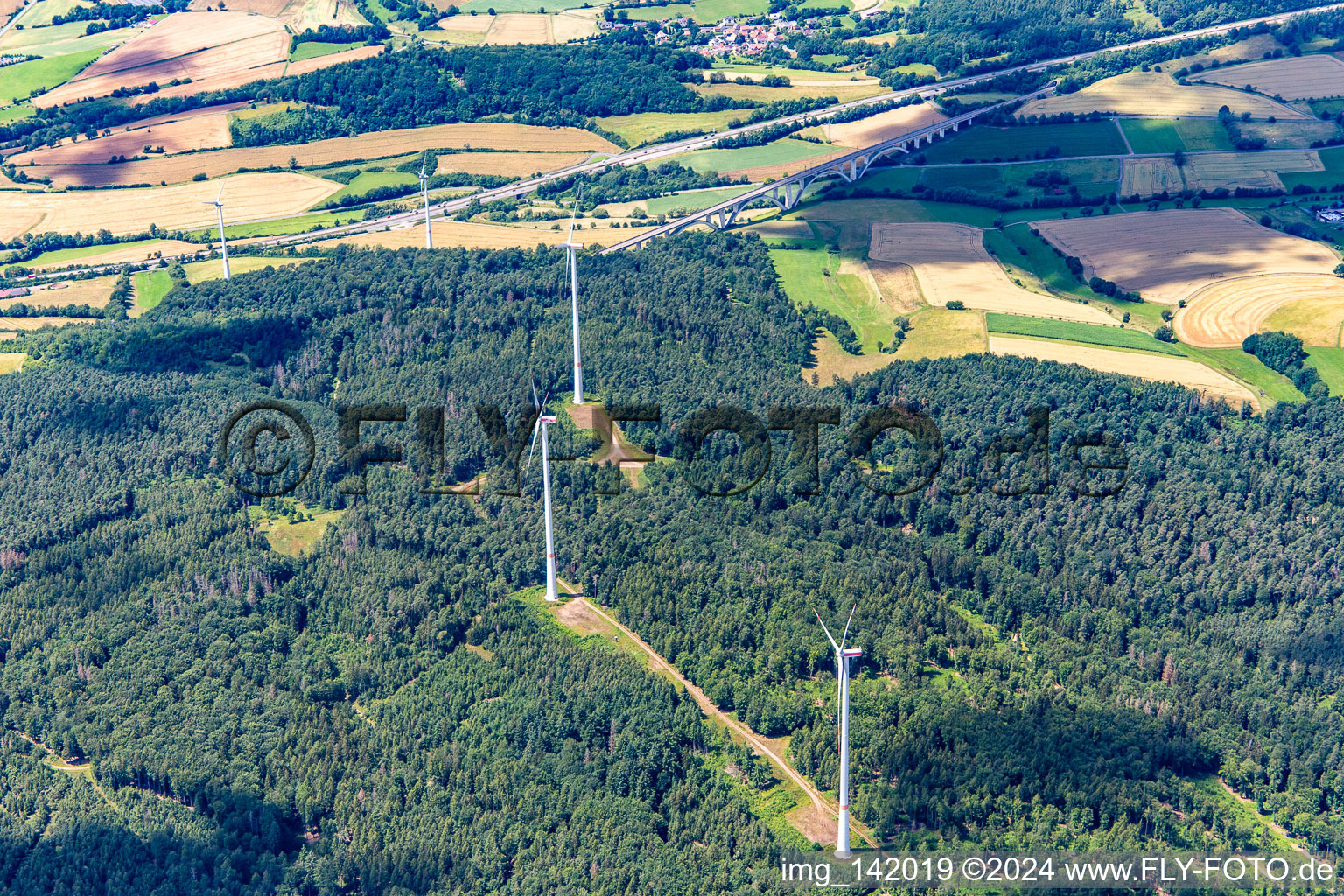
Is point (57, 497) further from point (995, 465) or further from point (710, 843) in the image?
point (995, 465)

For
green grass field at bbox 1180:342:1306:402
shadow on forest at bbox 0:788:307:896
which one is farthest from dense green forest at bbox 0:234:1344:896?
green grass field at bbox 1180:342:1306:402

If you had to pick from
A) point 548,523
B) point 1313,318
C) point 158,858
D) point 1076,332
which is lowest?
point 158,858

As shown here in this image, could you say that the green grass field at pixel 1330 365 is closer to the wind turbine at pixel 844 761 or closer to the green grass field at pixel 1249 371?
the green grass field at pixel 1249 371

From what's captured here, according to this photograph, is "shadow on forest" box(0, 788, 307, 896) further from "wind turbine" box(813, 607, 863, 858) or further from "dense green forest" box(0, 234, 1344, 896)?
"wind turbine" box(813, 607, 863, 858)

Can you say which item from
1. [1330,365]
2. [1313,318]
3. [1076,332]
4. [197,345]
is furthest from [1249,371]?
[197,345]

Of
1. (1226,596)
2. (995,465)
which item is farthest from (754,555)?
(1226,596)

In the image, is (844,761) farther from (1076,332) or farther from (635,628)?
(1076,332)

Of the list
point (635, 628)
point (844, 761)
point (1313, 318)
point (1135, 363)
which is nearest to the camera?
point (844, 761)
